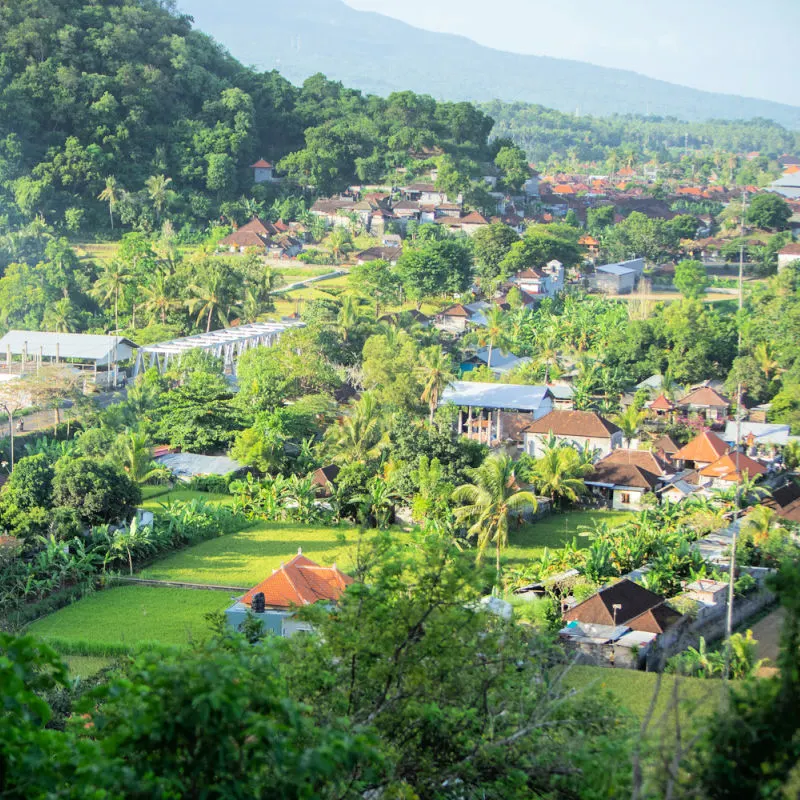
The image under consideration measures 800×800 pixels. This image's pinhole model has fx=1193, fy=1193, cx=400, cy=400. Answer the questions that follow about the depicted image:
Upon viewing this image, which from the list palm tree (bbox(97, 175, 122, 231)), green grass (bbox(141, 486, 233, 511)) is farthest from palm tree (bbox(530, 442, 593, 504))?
palm tree (bbox(97, 175, 122, 231))

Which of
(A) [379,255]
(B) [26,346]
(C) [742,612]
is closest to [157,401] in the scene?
(B) [26,346]

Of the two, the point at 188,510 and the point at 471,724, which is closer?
the point at 471,724

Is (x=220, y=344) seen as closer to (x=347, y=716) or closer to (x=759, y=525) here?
(x=759, y=525)

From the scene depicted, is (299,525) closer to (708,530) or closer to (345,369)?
(708,530)

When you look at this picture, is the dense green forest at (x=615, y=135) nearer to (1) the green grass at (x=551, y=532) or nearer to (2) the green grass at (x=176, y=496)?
(1) the green grass at (x=551, y=532)

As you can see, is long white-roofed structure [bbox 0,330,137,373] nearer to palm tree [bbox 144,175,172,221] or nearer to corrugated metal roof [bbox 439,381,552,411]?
corrugated metal roof [bbox 439,381,552,411]
